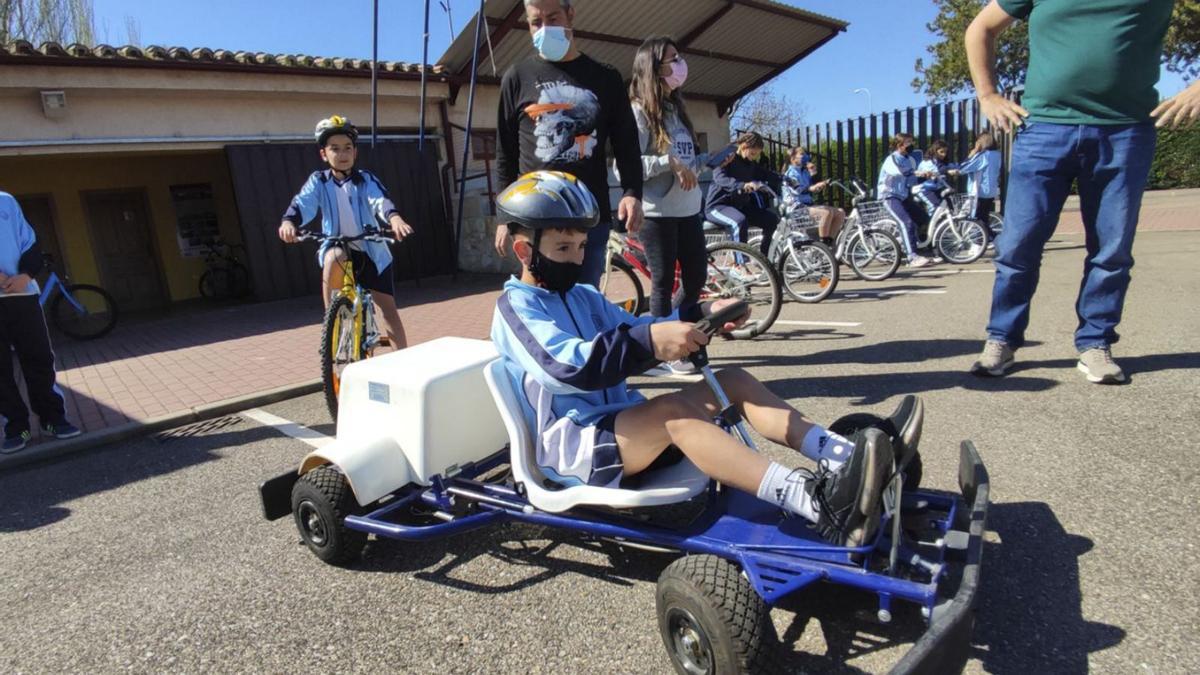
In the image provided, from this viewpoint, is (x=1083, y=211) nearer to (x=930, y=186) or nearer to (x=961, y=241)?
(x=961, y=241)

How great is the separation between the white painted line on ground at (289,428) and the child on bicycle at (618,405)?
7.52 ft

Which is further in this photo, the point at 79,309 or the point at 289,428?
the point at 79,309

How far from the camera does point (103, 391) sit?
613 cm

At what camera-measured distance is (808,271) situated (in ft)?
25.0

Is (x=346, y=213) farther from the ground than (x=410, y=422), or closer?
farther from the ground

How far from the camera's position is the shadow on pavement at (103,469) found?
141 inches

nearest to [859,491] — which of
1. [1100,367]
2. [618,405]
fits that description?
[618,405]

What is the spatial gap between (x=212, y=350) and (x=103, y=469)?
3945 mm

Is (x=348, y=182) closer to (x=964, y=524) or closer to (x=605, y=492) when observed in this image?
(x=605, y=492)

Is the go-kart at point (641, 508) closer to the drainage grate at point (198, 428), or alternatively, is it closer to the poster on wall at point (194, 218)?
the drainage grate at point (198, 428)

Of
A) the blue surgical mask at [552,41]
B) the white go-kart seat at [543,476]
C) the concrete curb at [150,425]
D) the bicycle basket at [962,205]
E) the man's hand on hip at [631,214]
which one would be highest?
the blue surgical mask at [552,41]

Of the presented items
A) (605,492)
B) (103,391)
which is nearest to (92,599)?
(605,492)

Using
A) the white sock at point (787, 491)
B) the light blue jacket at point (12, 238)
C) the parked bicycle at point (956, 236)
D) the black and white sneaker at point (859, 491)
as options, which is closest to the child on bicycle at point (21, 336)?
the light blue jacket at point (12, 238)

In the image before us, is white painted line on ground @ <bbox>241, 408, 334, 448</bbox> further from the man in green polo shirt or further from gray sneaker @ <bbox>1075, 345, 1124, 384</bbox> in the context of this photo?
gray sneaker @ <bbox>1075, 345, 1124, 384</bbox>
